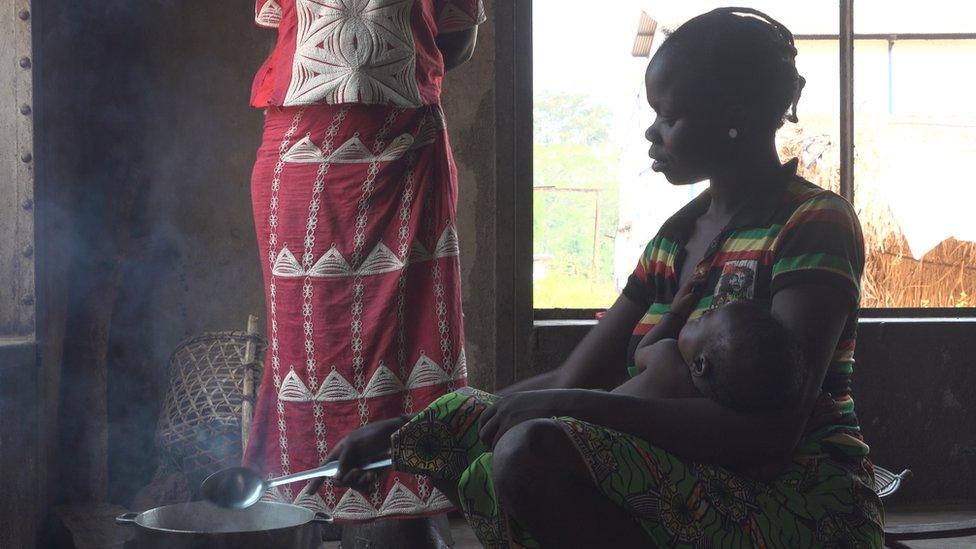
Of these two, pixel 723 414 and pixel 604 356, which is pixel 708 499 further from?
pixel 604 356

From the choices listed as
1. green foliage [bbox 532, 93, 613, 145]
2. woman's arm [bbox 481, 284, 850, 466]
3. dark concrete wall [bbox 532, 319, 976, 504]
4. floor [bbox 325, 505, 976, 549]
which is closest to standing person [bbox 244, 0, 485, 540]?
floor [bbox 325, 505, 976, 549]

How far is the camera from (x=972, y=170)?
429 centimetres

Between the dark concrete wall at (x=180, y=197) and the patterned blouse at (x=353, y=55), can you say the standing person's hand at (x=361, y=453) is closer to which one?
the patterned blouse at (x=353, y=55)

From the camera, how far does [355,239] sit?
2.83 meters

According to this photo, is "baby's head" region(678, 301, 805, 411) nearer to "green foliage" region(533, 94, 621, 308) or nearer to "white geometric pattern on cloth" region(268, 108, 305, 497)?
"white geometric pattern on cloth" region(268, 108, 305, 497)

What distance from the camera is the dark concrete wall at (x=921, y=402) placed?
4039 mm

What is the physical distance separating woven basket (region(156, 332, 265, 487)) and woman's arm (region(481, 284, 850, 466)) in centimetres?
191

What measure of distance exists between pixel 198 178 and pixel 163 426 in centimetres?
91

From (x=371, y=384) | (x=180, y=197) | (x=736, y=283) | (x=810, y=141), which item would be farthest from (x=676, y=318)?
(x=810, y=141)

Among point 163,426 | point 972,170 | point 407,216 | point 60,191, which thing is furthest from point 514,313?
point 972,170

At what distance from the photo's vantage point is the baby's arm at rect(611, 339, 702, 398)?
1714mm

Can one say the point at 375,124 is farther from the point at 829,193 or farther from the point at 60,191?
the point at 829,193

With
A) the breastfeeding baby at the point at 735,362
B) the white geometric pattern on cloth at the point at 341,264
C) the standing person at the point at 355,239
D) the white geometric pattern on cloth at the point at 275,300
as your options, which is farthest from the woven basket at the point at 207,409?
the breastfeeding baby at the point at 735,362

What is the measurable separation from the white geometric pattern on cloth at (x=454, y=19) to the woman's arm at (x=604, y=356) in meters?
1.25
